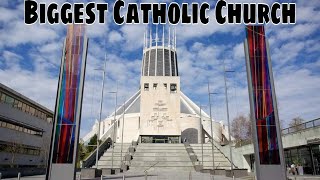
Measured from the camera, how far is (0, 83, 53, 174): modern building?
3294 centimetres

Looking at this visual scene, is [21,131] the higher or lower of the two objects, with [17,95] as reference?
lower

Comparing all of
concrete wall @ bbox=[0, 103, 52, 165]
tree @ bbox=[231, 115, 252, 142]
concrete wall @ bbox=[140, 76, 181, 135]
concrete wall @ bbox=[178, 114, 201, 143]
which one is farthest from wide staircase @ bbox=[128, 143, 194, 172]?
tree @ bbox=[231, 115, 252, 142]

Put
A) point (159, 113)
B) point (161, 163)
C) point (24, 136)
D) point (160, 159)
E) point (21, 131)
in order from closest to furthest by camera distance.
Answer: point (161, 163) < point (21, 131) < point (24, 136) < point (160, 159) < point (159, 113)

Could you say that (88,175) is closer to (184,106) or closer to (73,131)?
(73,131)

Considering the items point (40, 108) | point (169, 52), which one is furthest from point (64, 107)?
point (169, 52)

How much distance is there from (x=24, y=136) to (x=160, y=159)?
1881 cm

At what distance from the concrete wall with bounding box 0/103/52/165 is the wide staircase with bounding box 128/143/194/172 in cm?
1496

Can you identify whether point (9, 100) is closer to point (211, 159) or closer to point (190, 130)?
point (211, 159)

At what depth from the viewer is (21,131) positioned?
37.5 m

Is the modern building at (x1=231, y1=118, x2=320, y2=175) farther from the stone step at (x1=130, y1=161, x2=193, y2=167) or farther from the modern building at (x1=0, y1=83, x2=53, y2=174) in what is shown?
the modern building at (x1=0, y1=83, x2=53, y2=174)

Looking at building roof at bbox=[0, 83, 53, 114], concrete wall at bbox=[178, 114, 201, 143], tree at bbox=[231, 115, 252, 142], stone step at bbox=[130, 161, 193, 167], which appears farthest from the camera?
concrete wall at bbox=[178, 114, 201, 143]

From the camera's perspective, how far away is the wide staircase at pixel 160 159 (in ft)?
115

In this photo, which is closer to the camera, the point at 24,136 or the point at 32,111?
the point at 24,136

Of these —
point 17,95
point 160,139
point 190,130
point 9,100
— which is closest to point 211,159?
point 160,139
